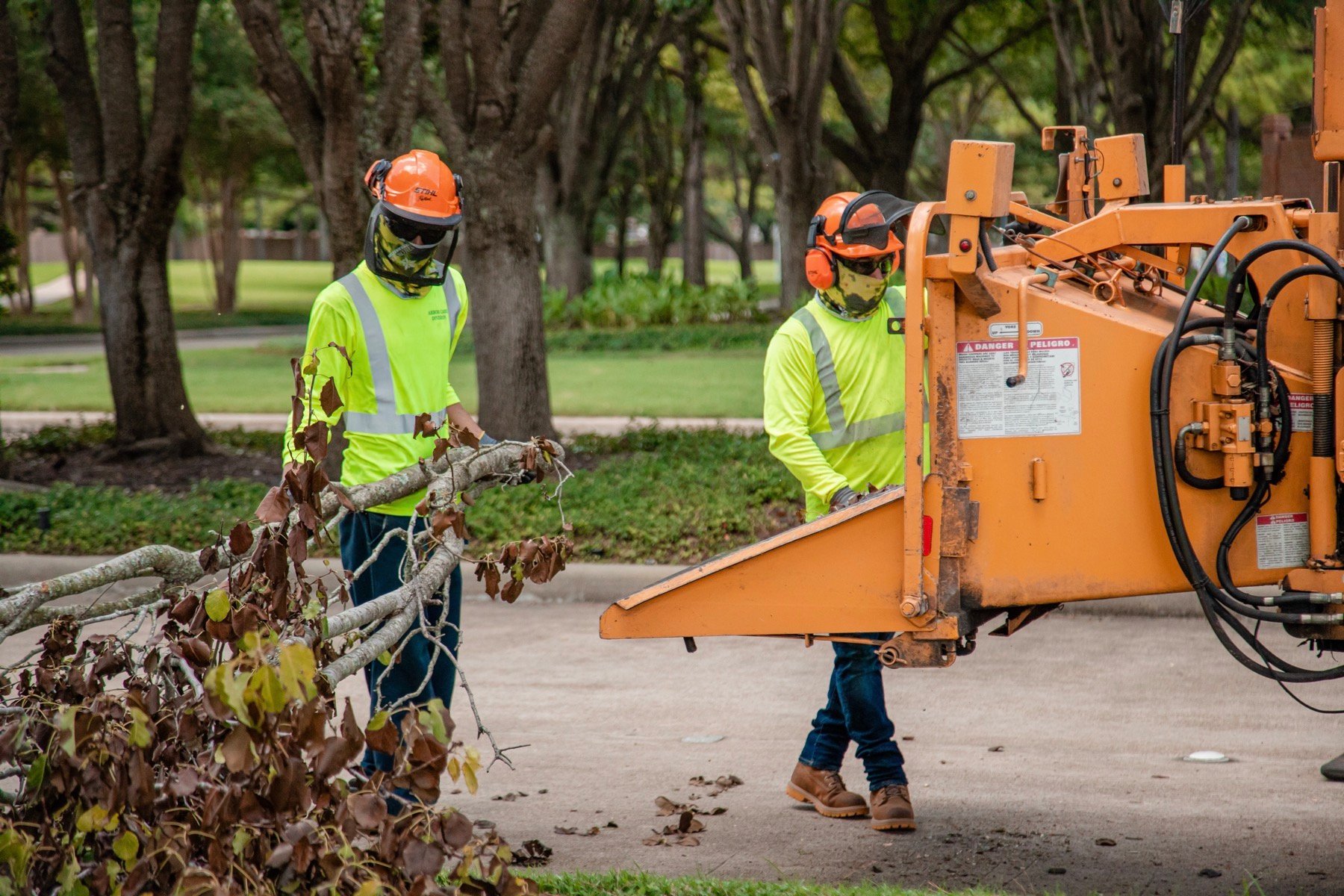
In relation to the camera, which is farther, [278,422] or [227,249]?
[227,249]

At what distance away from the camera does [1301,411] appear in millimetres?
3678

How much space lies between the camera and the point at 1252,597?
370 centimetres

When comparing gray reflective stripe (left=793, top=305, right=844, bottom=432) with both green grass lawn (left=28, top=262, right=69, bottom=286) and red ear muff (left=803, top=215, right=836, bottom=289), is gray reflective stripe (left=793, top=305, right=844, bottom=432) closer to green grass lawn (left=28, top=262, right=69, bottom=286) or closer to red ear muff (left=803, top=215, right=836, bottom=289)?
red ear muff (left=803, top=215, right=836, bottom=289)

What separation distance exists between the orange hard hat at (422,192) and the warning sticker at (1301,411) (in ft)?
8.16

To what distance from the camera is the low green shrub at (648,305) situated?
26.0 m

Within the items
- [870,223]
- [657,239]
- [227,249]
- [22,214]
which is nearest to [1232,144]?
[657,239]

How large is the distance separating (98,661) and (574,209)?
2360cm

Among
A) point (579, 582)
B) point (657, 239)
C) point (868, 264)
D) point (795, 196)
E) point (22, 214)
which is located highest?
point (22, 214)

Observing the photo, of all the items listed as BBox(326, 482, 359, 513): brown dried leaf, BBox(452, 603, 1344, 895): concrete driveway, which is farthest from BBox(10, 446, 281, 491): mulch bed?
BBox(326, 482, 359, 513): brown dried leaf

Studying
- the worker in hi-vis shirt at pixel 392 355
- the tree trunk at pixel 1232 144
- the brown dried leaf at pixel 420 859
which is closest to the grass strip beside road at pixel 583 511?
the worker in hi-vis shirt at pixel 392 355

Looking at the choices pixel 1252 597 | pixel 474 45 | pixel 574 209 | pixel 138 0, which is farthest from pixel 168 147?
pixel 574 209

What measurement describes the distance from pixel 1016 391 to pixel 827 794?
72.0 inches

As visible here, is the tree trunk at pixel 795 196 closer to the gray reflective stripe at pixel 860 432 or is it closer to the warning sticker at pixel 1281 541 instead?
the gray reflective stripe at pixel 860 432

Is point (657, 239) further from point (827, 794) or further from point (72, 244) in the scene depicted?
point (827, 794)
